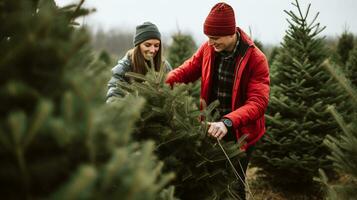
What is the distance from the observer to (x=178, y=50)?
10.8 meters

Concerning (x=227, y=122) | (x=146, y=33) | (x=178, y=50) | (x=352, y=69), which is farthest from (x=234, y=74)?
(x=178, y=50)

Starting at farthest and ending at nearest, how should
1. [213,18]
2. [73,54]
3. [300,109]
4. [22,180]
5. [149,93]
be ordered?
[300,109], [213,18], [149,93], [73,54], [22,180]

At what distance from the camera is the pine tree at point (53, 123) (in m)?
1.19

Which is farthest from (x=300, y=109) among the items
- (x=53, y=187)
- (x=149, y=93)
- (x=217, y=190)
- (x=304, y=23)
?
(x=53, y=187)

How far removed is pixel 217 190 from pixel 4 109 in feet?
7.56

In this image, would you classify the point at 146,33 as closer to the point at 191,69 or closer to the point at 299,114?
the point at 191,69

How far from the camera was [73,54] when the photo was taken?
146cm

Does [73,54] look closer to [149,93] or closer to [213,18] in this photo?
[149,93]

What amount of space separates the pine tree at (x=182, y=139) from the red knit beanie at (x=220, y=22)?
112 centimetres

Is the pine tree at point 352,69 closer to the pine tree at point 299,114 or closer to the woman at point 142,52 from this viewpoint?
the pine tree at point 299,114

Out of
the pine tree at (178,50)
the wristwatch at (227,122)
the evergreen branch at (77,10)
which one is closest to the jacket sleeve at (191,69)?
the wristwatch at (227,122)

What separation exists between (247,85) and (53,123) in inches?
124

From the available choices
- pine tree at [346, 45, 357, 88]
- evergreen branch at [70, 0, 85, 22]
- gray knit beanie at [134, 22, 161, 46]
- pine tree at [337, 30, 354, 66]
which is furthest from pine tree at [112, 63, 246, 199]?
pine tree at [337, 30, 354, 66]

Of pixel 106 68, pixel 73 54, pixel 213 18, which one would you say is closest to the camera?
pixel 73 54
